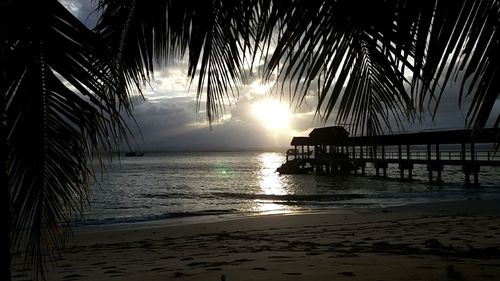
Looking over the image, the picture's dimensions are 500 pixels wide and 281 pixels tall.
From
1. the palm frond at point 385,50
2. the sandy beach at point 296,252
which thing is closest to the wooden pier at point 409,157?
the sandy beach at point 296,252

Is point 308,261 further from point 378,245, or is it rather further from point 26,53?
point 26,53

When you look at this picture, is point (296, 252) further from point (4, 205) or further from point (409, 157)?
point (409, 157)

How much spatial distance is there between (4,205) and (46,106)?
480 millimetres

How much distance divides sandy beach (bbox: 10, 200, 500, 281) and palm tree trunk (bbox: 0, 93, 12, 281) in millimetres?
4016

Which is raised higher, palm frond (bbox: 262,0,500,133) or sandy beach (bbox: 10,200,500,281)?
palm frond (bbox: 262,0,500,133)

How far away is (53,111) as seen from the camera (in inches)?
77.0

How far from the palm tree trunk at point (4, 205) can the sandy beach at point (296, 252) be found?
4016mm

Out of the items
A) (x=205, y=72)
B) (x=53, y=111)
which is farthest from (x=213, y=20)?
→ (x=53, y=111)

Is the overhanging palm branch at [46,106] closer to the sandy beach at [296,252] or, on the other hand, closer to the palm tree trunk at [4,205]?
the palm tree trunk at [4,205]

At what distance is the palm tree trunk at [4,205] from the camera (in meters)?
1.89

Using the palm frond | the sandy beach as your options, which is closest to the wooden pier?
the sandy beach

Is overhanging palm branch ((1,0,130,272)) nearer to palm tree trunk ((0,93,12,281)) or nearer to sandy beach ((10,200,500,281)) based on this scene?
palm tree trunk ((0,93,12,281))

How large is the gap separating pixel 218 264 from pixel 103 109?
5.39m

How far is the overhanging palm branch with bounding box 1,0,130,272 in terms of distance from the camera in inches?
72.7
